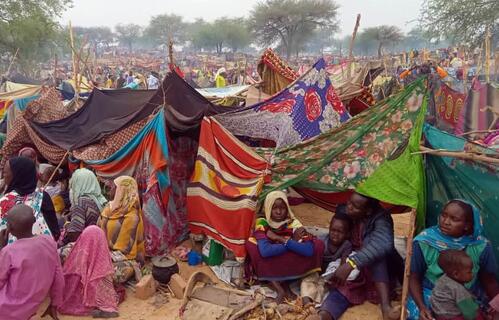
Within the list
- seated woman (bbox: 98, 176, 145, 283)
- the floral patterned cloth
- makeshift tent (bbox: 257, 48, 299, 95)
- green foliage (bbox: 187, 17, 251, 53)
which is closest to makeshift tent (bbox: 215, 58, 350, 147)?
the floral patterned cloth

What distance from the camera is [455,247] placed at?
335 centimetres

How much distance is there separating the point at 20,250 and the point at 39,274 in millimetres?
235

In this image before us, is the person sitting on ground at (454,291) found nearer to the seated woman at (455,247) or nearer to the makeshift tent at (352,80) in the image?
the seated woman at (455,247)

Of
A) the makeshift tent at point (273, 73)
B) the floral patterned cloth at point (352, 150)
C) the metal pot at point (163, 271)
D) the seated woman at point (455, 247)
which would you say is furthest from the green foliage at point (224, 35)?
the seated woman at point (455, 247)

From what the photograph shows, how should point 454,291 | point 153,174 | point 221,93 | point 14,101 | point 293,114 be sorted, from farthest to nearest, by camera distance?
point 221,93 → point 14,101 → point 293,114 → point 153,174 → point 454,291

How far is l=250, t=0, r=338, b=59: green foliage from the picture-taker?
4044 centimetres

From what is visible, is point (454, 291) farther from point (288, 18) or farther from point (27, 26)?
point (288, 18)

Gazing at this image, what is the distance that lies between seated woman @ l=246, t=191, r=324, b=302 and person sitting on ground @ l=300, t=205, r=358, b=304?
0.35 feet

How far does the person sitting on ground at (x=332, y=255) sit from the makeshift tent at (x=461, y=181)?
73cm

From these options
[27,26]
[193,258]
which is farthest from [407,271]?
[27,26]

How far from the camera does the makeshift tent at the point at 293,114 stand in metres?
5.25

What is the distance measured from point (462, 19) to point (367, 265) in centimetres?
1565

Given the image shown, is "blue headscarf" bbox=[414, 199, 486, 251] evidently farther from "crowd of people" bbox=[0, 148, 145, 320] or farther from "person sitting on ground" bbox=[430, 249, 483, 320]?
"crowd of people" bbox=[0, 148, 145, 320]

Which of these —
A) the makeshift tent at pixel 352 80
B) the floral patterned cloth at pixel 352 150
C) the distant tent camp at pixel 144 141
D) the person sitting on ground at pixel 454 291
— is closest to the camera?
the person sitting on ground at pixel 454 291
